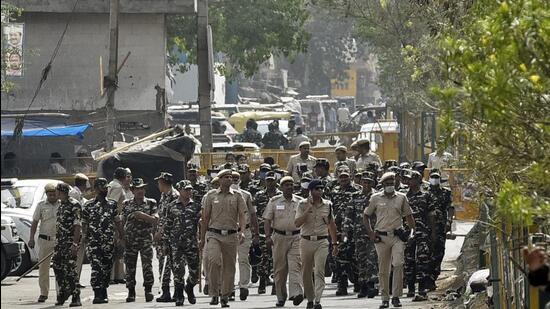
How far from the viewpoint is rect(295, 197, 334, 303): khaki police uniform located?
19328 mm

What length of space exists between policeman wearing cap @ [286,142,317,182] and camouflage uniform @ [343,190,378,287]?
11.8 feet

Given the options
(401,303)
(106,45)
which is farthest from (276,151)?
(401,303)

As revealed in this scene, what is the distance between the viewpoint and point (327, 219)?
1939cm

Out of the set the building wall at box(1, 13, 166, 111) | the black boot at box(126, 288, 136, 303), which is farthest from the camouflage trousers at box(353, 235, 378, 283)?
the building wall at box(1, 13, 166, 111)

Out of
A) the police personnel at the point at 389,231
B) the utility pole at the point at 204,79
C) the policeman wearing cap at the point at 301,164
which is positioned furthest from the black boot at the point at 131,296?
the utility pole at the point at 204,79

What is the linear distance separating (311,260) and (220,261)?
4.00ft

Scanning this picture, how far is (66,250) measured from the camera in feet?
67.5

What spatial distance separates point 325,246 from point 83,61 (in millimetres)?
25962

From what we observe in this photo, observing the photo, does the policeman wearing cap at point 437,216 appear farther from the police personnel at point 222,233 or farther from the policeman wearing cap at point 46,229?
the policeman wearing cap at point 46,229

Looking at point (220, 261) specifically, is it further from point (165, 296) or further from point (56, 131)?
point (56, 131)

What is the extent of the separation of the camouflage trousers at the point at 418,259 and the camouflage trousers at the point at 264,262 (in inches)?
82.7

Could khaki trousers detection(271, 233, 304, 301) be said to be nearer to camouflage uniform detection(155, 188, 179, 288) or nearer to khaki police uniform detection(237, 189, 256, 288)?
khaki police uniform detection(237, 189, 256, 288)

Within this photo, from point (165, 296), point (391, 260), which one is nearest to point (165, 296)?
point (165, 296)

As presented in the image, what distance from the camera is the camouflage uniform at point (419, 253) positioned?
21516 mm
